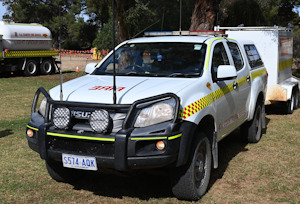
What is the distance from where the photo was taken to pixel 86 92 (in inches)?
178

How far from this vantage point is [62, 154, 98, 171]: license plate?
13.7ft

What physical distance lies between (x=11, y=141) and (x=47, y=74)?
1683 cm

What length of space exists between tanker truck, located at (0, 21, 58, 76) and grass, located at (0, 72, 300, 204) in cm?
1489

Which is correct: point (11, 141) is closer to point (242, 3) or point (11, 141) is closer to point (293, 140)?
point (293, 140)

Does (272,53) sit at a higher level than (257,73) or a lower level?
higher

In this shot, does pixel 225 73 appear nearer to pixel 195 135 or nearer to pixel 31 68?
pixel 195 135

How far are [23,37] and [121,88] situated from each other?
61.7 feet

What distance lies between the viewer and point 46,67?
23797mm

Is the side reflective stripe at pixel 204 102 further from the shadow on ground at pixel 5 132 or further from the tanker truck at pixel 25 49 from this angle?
the tanker truck at pixel 25 49

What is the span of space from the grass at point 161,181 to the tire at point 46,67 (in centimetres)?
1642

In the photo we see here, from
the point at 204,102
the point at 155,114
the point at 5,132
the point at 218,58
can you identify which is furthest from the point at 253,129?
the point at 5,132

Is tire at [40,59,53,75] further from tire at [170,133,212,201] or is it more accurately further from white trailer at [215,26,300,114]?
tire at [170,133,212,201]

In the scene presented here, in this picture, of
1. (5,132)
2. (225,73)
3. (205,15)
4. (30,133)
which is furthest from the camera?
(205,15)

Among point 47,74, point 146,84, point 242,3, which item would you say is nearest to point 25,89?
point 47,74
